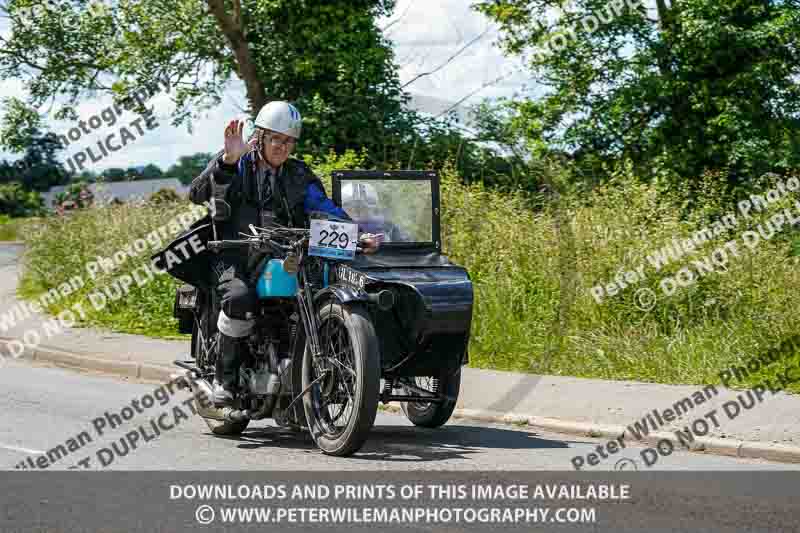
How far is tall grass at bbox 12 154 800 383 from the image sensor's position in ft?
39.2

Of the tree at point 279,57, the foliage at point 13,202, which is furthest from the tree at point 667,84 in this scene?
the foliage at point 13,202

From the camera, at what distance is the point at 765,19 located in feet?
64.5

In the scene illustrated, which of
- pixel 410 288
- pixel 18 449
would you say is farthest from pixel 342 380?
pixel 18 449

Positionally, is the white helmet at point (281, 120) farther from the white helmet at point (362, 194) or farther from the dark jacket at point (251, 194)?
the white helmet at point (362, 194)

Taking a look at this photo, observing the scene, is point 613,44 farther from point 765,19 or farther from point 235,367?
point 235,367

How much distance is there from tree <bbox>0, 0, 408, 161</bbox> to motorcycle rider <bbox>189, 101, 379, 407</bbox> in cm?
1504

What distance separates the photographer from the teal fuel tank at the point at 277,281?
823 centimetres
